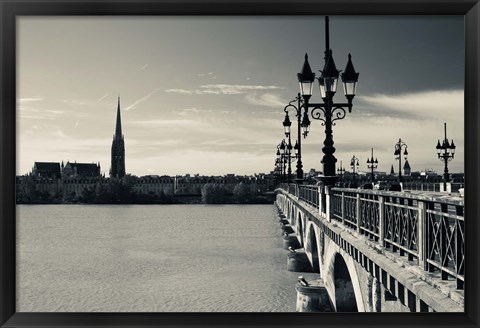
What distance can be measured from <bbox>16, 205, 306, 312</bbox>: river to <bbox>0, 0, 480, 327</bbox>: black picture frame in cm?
1199

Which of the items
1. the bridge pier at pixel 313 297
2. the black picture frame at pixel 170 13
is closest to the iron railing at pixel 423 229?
the black picture frame at pixel 170 13

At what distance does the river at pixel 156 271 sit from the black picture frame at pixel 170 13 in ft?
39.4

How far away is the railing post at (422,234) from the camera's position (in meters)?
5.91

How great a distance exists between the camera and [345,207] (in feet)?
36.5

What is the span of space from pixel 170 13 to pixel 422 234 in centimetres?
342

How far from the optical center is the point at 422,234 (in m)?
5.99

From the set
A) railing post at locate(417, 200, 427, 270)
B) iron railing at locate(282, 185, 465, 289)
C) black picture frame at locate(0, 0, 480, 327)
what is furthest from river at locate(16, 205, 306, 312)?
railing post at locate(417, 200, 427, 270)

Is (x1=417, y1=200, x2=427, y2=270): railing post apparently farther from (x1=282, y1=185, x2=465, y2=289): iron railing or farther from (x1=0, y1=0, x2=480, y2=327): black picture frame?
(x1=0, y1=0, x2=480, y2=327): black picture frame

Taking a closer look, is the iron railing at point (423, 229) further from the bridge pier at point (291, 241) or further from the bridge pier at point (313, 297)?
the bridge pier at point (291, 241)

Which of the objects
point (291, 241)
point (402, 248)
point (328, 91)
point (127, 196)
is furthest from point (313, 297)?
point (127, 196)

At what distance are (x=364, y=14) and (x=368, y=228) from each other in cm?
426

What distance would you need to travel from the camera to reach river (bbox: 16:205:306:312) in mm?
26609

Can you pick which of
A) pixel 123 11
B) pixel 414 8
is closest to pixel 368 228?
pixel 414 8
